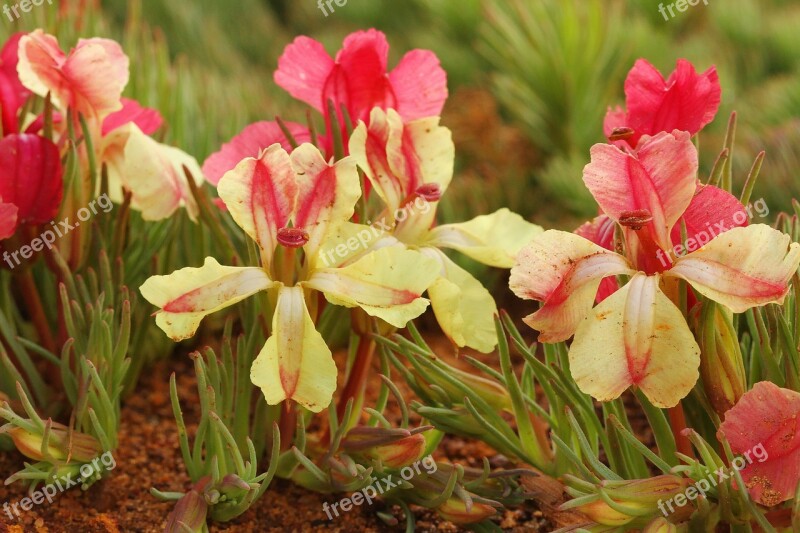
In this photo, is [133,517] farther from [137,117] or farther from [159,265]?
[137,117]

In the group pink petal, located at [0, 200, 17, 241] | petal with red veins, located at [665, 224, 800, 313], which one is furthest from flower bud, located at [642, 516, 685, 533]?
pink petal, located at [0, 200, 17, 241]

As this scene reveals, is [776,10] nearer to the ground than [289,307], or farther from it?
nearer to the ground

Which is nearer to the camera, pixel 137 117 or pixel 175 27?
pixel 137 117

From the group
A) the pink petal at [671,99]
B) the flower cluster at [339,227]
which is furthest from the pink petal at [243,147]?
the pink petal at [671,99]

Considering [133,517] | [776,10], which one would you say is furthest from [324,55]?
[776,10]

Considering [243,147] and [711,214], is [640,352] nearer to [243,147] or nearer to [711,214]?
[711,214]
